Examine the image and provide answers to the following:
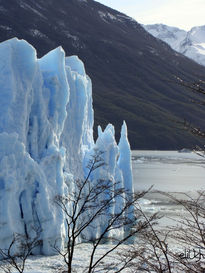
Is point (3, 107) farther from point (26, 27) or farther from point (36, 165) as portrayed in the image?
point (26, 27)

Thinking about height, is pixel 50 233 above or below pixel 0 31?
below

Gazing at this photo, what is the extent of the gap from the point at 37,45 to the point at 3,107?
17961cm

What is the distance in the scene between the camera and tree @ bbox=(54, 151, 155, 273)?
734cm

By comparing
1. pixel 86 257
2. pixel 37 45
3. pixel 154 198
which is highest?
pixel 37 45

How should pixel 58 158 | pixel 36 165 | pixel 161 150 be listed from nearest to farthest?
pixel 36 165 → pixel 58 158 → pixel 161 150

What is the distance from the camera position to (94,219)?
22.5 m

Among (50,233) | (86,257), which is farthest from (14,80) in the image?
(86,257)

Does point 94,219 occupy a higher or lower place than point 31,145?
lower

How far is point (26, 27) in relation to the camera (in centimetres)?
19788

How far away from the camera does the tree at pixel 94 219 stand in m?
7.34

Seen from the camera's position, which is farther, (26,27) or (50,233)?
(26,27)

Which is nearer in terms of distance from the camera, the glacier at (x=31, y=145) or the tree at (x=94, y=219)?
the tree at (x=94, y=219)

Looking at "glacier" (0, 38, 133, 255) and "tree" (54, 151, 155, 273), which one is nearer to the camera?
"tree" (54, 151, 155, 273)

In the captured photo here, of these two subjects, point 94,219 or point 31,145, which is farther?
point 94,219
